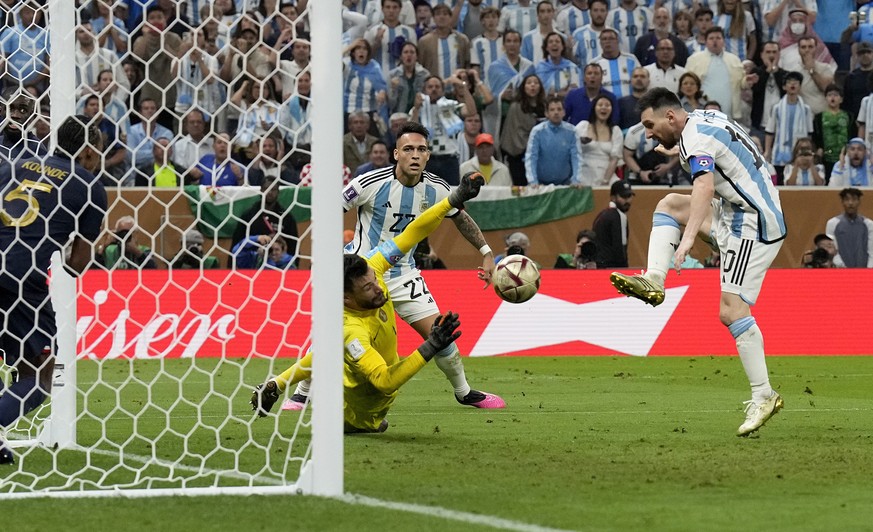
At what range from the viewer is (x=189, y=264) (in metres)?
13.6

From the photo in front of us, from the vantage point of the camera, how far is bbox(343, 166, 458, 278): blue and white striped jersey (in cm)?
1037

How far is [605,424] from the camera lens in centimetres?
930

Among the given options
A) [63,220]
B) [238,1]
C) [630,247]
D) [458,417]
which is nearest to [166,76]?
[238,1]

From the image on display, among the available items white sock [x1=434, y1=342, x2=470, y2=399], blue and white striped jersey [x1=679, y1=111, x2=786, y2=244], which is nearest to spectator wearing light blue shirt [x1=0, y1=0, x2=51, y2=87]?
white sock [x1=434, y1=342, x2=470, y2=399]

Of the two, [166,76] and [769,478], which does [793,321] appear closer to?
[166,76]

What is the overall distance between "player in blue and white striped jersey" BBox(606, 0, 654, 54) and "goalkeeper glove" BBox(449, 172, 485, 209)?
13082mm

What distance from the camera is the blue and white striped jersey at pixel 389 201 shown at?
10.4 m

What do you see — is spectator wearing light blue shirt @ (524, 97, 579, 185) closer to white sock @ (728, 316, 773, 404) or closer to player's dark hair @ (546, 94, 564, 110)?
player's dark hair @ (546, 94, 564, 110)

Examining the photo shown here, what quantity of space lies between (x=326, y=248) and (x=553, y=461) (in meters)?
2.06

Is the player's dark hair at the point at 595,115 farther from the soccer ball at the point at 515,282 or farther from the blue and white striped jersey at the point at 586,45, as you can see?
the soccer ball at the point at 515,282

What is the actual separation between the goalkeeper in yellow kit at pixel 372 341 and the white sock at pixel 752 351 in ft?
6.30

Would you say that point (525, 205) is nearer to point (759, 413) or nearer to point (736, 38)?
point (736, 38)

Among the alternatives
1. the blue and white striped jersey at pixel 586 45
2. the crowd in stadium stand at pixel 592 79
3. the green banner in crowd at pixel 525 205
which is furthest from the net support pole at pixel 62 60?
the blue and white striped jersey at pixel 586 45

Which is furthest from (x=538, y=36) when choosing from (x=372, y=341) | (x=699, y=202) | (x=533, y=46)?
(x=372, y=341)
